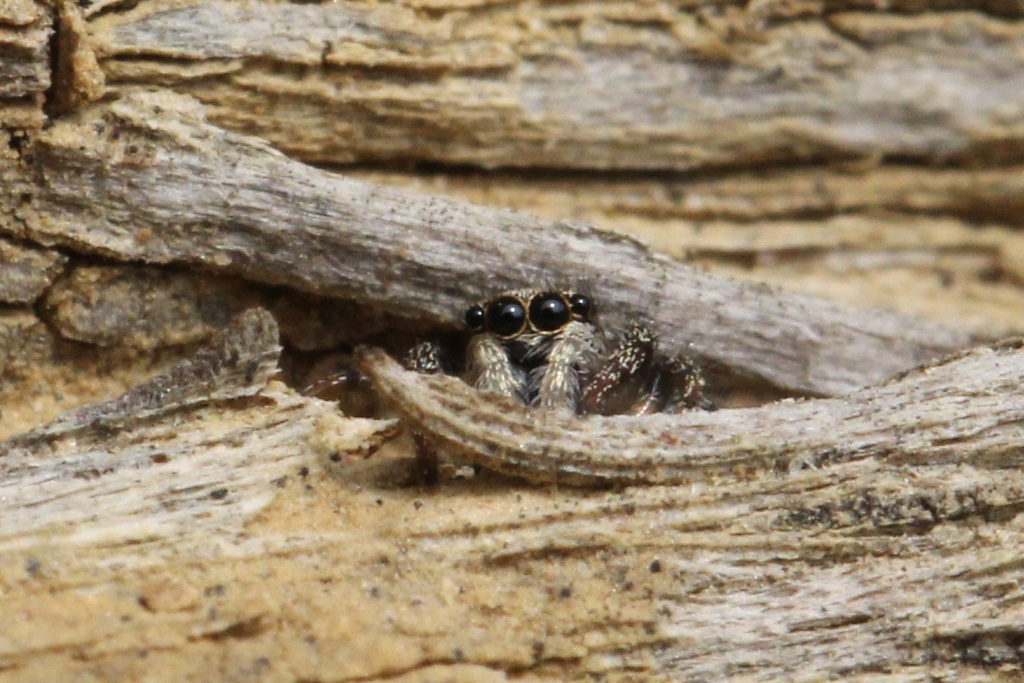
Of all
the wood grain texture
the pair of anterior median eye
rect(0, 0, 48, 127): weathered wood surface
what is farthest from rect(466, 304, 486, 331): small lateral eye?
rect(0, 0, 48, 127): weathered wood surface

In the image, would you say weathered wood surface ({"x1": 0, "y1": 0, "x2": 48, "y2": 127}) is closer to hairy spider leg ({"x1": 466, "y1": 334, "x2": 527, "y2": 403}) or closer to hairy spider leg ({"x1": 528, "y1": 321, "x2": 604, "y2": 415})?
hairy spider leg ({"x1": 466, "y1": 334, "x2": 527, "y2": 403})

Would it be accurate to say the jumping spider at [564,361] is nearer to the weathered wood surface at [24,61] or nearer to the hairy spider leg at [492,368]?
the hairy spider leg at [492,368]

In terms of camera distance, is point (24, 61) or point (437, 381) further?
point (24, 61)

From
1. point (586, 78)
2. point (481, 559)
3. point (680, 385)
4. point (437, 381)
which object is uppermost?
point (586, 78)

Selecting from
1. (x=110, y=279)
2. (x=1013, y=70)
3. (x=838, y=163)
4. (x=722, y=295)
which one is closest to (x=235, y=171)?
(x=110, y=279)

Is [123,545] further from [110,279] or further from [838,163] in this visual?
[838,163]

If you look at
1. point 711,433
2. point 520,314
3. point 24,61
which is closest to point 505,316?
point 520,314

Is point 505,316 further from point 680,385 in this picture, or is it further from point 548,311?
point 680,385
